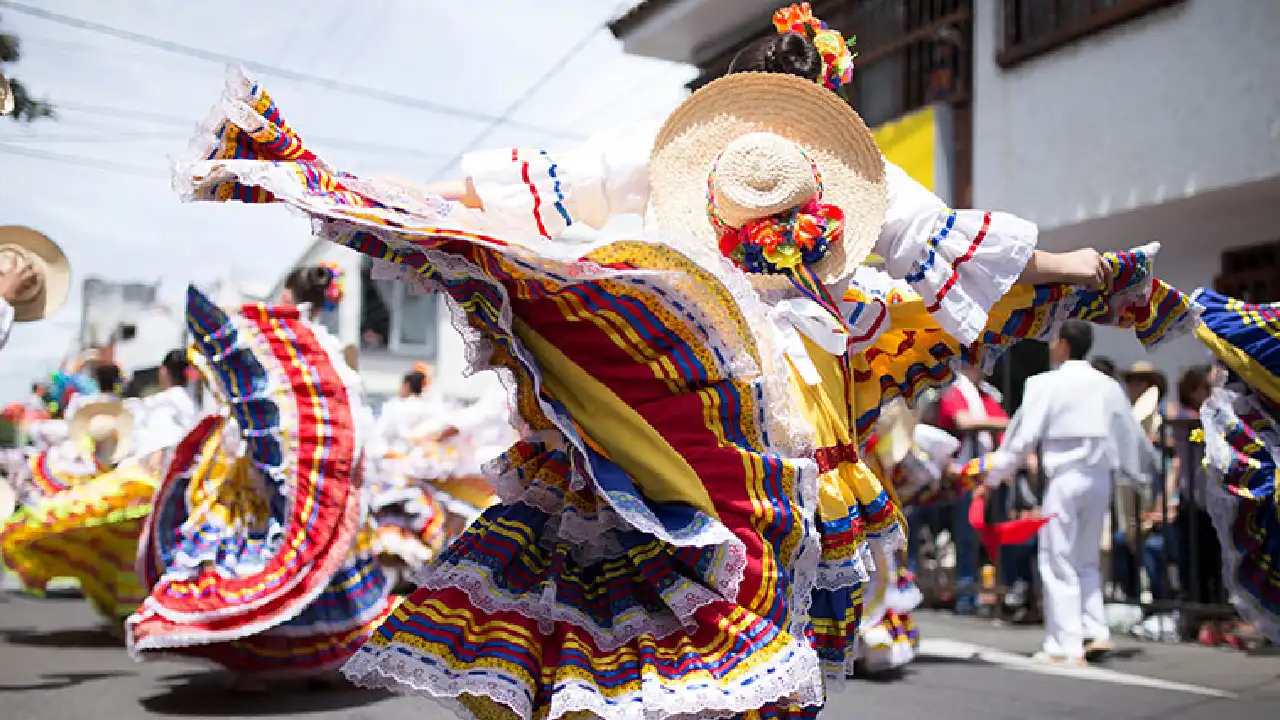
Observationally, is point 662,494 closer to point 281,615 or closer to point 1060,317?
point 1060,317

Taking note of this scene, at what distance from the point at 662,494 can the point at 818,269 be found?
72cm

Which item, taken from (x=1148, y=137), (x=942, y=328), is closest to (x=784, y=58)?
(x=942, y=328)

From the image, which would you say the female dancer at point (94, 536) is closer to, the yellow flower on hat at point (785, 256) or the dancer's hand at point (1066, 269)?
the yellow flower on hat at point (785, 256)

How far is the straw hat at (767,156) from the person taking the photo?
97.7 inches

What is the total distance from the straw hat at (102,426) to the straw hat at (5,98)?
424cm

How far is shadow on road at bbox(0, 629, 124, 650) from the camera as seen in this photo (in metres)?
6.32

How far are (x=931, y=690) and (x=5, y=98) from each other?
4.06 metres

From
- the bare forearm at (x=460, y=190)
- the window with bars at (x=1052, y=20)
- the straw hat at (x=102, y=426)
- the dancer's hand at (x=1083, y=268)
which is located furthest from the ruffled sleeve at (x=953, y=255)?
the window with bars at (x=1052, y=20)

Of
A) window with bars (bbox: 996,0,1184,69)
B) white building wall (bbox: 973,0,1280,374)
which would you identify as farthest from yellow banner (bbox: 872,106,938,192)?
window with bars (bbox: 996,0,1184,69)

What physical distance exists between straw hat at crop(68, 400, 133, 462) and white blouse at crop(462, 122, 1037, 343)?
5938 millimetres

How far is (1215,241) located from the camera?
8.79 metres

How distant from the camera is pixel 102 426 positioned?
7.64 m

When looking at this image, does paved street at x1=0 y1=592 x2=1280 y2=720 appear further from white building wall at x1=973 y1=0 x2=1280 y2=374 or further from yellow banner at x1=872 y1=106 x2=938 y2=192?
yellow banner at x1=872 y1=106 x2=938 y2=192

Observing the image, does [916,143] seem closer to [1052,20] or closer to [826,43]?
[1052,20]
